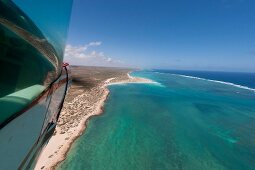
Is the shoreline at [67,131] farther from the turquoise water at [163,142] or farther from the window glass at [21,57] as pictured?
the window glass at [21,57]

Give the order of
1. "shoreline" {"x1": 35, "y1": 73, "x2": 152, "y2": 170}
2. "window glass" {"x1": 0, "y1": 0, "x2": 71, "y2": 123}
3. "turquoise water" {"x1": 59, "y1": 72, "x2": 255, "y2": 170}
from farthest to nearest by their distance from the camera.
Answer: "turquoise water" {"x1": 59, "y1": 72, "x2": 255, "y2": 170}
"shoreline" {"x1": 35, "y1": 73, "x2": 152, "y2": 170}
"window glass" {"x1": 0, "y1": 0, "x2": 71, "y2": 123}

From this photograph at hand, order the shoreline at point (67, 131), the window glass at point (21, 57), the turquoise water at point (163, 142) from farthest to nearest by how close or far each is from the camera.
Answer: the turquoise water at point (163, 142) < the shoreline at point (67, 131) < the window glass at point (21, 57)

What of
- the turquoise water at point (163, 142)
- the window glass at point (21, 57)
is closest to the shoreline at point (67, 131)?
the turquoise water at point (163, 142)

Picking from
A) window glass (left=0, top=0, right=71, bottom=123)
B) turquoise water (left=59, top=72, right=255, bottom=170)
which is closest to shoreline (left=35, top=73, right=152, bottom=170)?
turquoise water (left=59, top=72, right=255, bottom=170)

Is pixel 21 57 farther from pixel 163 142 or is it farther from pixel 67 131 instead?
pixel 67 131

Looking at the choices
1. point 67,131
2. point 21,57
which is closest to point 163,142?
point 67,131

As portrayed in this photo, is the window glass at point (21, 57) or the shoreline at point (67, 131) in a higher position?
the window glass at point (21, 57)

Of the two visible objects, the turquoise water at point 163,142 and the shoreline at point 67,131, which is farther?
the turquoise water at point 163,142

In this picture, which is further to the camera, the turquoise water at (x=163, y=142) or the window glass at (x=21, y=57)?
the turquoise water at (x=163, y=142)

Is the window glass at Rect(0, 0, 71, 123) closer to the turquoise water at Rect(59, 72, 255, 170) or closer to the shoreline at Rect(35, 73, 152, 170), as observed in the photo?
the shoreline at Rect(35, 73, 152, 170)

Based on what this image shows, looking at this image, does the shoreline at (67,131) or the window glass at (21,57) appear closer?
the window glass at (21,57)

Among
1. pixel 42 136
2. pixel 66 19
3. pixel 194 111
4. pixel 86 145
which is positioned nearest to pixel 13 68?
pixel 42 136

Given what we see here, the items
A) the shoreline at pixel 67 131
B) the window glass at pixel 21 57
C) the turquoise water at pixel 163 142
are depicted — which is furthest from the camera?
the turquoise water at pixel 163 142
